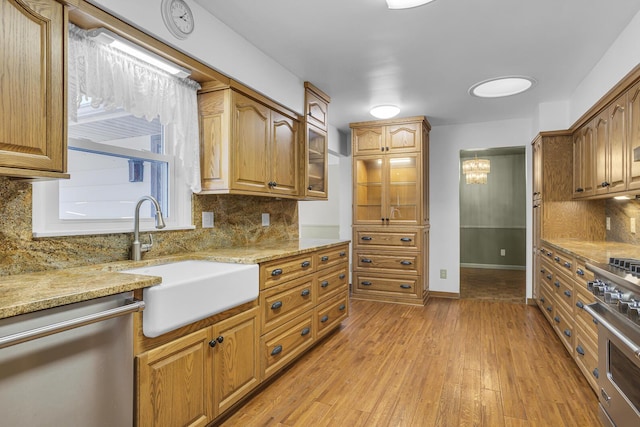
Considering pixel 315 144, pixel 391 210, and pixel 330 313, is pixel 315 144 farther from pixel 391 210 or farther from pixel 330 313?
pixel 330 313

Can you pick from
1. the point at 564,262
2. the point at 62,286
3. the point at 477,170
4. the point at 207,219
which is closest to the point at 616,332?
the point at 564,262

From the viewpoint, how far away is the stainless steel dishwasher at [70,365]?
105cm

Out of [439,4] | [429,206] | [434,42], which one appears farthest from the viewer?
[429,206]

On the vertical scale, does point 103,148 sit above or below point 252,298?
above

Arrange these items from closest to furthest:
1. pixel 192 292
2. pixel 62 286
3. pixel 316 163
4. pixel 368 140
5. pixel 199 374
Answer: pixel 62 286 < pixel 192 292 < pixel 199 374 < pixel 316 163 < pixel 368 140

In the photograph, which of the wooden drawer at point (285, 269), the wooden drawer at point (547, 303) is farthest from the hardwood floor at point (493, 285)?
the wooden drawer at point (285, 269)

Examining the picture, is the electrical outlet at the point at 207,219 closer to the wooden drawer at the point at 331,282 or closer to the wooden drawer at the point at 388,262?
the wooden drawer at the point at 331,282

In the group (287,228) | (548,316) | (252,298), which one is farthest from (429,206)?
(252,298)

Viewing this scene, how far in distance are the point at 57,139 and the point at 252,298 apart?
3.98ft

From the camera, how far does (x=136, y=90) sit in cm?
204

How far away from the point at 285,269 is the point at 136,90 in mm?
1428

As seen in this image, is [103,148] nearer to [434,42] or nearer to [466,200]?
[434,42]

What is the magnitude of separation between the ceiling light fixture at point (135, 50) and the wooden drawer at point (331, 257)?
167cm

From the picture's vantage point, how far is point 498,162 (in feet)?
23.2
